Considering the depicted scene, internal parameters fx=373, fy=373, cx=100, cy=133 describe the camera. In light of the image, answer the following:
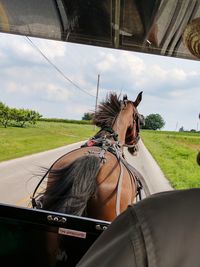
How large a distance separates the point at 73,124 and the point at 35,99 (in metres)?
0.30

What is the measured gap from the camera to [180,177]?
220cm

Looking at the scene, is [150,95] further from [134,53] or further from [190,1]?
[190,1]

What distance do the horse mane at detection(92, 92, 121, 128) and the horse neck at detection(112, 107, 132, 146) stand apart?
0.15 feet

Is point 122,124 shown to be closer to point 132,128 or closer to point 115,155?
point 132,128

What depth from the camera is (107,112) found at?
2754 mm

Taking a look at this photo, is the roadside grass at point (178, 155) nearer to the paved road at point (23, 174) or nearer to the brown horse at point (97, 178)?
the brown horse at point (97, 178)

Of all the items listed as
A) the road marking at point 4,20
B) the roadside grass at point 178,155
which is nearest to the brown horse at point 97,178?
the roadside grass at point 178,155

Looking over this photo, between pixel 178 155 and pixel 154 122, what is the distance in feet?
0.86

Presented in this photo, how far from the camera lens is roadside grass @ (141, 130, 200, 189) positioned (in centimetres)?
210

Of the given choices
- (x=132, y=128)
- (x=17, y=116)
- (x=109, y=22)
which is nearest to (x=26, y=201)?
(x=17, y=116)

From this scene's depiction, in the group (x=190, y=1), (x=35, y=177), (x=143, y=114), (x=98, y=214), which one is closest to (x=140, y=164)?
Result: (x=143, y=114)

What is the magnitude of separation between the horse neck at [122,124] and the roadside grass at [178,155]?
15.8 inches

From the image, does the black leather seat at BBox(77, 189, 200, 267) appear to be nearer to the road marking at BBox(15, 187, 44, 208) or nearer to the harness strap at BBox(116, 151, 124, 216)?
the harness strap at BBox(116, 151, 124, 216)

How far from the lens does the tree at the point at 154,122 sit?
2.28 meters
